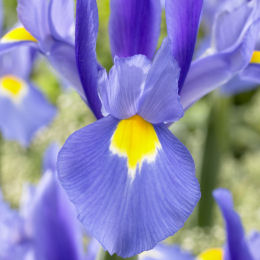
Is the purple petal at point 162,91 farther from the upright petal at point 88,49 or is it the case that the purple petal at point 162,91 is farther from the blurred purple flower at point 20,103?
the blurred purple flower at point 20,103

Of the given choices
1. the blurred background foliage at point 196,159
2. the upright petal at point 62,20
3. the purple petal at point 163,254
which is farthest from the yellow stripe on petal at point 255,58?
the blurred background foliage at point 196,159

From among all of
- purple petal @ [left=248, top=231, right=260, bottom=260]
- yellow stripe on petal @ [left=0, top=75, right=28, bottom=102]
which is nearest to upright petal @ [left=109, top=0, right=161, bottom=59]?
purple petal @ [left=248, top=231, right=260, bottom=260]

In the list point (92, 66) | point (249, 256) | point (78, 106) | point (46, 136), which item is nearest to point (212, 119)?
point (78, 106)

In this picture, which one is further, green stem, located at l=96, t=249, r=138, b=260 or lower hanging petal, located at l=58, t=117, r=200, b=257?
green stem, located at l=96, t=249, r=138, b=260

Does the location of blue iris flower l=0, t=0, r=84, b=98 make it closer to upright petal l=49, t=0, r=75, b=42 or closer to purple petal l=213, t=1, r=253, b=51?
upright petal l=49, t=0, r=75, b=42

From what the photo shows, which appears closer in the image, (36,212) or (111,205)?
(111,205)

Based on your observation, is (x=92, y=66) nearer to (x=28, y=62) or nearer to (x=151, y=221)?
(x=151, y=221)

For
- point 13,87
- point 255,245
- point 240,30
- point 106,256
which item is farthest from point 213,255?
point 13,87
